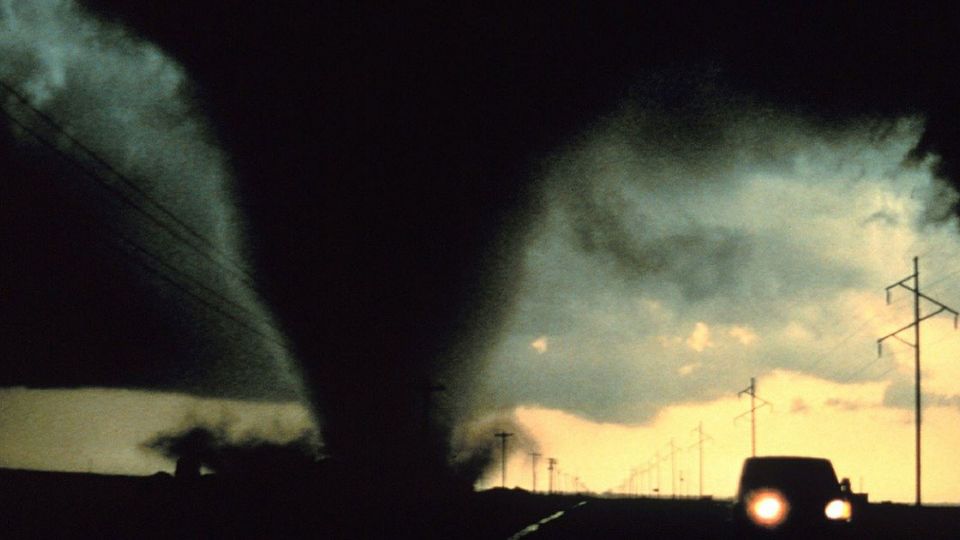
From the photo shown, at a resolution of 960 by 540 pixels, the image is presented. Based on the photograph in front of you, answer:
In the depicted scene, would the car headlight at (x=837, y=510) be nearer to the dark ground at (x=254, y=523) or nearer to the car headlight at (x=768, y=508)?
the dark ground at (x=254, y=523)

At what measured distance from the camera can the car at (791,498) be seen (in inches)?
709

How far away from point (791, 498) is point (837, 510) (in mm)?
685

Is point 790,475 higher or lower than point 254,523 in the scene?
higher

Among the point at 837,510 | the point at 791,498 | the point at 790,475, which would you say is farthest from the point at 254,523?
the point at 837,510

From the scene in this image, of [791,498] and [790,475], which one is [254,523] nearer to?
[790,475]

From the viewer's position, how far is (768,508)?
18438 millimetres

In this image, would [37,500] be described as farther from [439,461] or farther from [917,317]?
[439,461]

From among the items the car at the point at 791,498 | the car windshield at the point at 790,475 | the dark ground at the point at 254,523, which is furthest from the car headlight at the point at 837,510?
the car windshield at the point at 790,475

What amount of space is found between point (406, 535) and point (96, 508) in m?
9.22

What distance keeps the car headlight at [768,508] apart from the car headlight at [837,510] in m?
0.58

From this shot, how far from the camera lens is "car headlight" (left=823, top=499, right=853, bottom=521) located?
17986 mm

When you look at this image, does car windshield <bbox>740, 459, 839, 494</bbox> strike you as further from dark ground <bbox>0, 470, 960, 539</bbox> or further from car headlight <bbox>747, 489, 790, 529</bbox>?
dark ground <bbox>0, 470, 960, 539</bbox>

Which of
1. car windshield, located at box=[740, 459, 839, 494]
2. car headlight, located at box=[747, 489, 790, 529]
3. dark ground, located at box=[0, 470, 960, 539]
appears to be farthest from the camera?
dark ground, located at box=[0, 470, 960, 539]

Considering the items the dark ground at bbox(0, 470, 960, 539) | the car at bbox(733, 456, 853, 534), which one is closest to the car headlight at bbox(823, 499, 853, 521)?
the car at bbox(733, 456, 853, 534)
